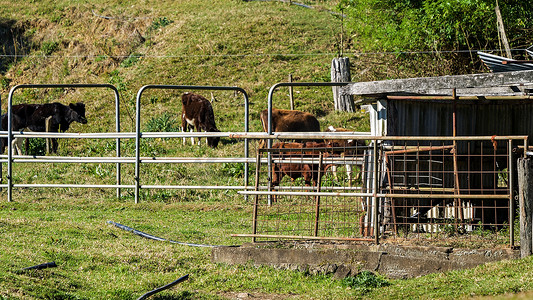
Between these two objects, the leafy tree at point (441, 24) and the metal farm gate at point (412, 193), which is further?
the leafy tree at point (441, 24)

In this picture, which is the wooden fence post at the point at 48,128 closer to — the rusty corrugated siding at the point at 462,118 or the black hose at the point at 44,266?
the rusty corrugated siding at the point at 462,118

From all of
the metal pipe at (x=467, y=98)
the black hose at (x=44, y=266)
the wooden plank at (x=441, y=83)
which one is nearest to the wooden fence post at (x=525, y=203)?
the wooden plank at (x=441, y=83)

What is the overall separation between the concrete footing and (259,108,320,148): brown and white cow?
44.8 feet

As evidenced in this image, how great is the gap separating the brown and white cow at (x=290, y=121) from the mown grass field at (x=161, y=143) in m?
1.27

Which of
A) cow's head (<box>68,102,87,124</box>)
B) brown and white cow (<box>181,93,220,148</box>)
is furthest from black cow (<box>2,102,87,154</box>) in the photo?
brown and white cow (<box>181,93,220,148</box>)

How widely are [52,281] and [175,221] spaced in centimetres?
554

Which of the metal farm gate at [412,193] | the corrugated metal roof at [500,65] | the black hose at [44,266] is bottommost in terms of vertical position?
the black hose at [44,266]

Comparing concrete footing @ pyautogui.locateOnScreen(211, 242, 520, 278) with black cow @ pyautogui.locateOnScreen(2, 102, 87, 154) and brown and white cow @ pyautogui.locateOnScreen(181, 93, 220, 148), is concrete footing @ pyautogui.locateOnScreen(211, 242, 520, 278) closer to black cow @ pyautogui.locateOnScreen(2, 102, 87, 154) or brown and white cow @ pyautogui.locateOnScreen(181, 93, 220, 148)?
brown and white cow @ pyautogui.locateOnScreen(181, 93, 220, 148)

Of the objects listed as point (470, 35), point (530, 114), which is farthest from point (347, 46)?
point (530, 114)

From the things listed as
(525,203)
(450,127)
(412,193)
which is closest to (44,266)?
(412,193)

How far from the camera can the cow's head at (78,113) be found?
80.3ft

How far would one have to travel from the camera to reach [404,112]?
43.0ft

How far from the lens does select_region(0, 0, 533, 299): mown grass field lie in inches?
352

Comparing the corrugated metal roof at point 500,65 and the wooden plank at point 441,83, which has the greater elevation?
the corrugated metal roof at point 500,65
